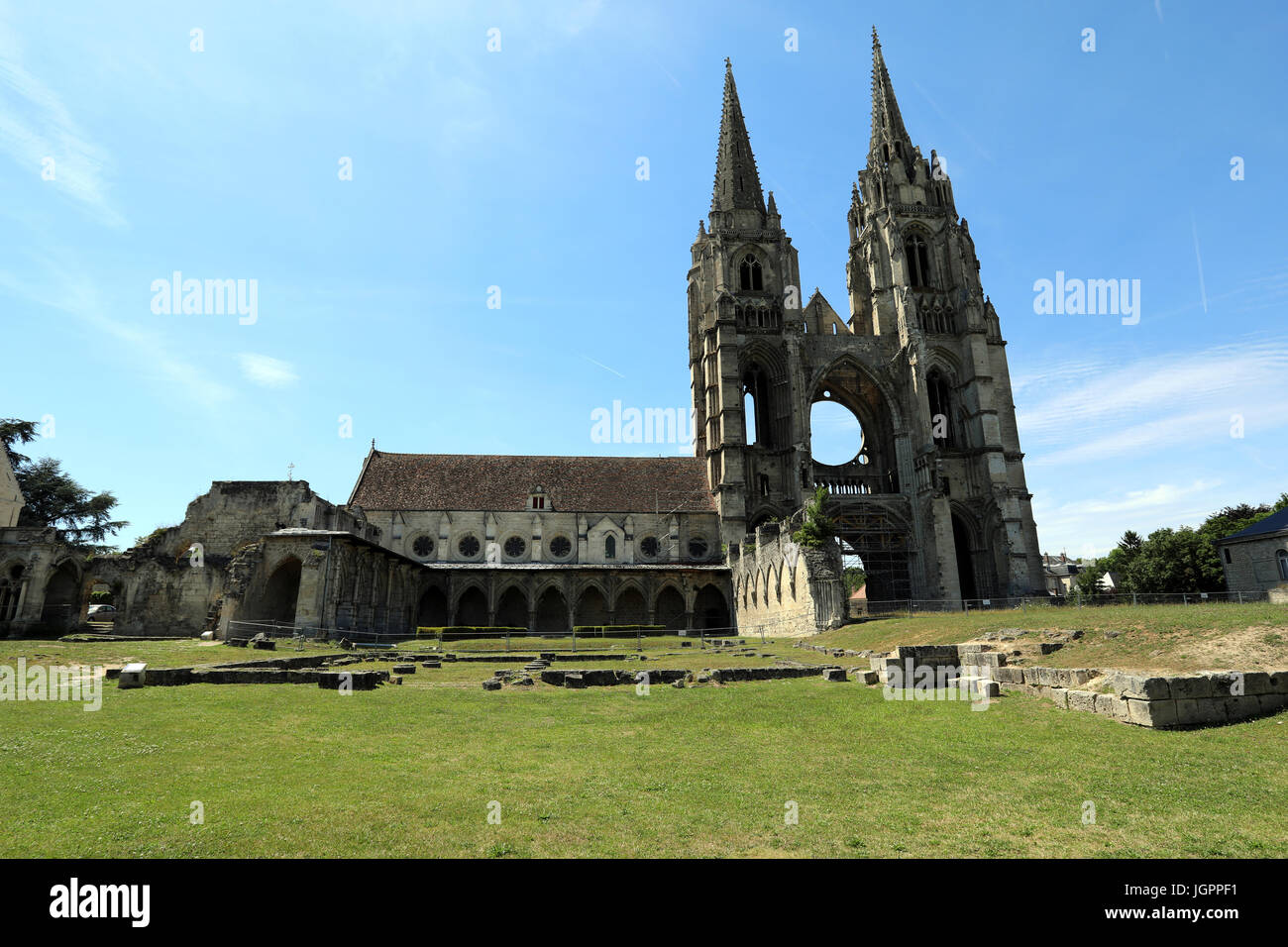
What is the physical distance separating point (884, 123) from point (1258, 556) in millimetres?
45260

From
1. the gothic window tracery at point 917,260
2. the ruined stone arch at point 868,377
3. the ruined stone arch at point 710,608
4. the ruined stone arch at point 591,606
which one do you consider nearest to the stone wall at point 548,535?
the ruined stone arch at point 591,606

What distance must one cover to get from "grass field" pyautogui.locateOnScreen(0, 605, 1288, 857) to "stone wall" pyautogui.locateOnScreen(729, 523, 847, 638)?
18068mm

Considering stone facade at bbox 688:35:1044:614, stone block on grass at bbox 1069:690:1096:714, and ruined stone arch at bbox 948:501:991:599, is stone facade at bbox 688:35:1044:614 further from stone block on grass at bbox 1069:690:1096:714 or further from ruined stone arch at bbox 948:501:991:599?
stone block on grass at bbox 1069:690:1096:714

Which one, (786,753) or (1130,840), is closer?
(1130,840)

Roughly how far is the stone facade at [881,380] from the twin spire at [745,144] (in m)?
0.14

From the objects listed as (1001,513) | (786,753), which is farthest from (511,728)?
(1001,513)

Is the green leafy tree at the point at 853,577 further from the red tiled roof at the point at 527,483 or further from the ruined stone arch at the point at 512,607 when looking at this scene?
the ruined stone arch at the point at 512,607

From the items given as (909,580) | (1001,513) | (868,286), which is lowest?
(909,580)

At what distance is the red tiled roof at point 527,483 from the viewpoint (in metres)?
49.0

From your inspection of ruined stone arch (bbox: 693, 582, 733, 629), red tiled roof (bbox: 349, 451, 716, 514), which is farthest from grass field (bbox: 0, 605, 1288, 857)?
red tiled roof (bbox: 349, 451, 716, 514)

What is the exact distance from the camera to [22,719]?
8.73 m
